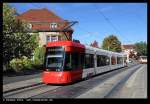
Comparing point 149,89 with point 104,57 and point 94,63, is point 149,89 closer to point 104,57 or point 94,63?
point 94,63

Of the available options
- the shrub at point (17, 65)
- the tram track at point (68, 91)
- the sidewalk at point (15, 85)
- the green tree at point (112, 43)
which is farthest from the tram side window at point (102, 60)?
the green tree at point (112, 43)

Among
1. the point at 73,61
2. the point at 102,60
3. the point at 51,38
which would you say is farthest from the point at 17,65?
the point at 51,38

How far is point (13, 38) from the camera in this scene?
40625 mm

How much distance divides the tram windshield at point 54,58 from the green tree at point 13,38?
17918 millimetres

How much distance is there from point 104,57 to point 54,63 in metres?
15.6

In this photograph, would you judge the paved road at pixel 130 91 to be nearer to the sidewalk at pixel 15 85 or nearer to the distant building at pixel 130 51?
the sidewalk at pixel 15 85

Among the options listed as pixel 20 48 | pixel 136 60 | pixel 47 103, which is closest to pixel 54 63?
pixel 47 103

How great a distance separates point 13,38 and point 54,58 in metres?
19.9

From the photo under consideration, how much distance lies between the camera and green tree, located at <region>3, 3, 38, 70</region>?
39.7m

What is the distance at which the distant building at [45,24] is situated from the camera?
75312 millimetres

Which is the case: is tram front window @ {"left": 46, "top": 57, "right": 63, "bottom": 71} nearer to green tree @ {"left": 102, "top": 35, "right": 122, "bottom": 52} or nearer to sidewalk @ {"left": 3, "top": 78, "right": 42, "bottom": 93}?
sidewalk @ {"left": 3, "top": 78, "right": 42, "bottom": 93}

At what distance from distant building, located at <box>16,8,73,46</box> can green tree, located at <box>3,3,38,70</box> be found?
31032 mm

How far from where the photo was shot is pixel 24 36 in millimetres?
42812

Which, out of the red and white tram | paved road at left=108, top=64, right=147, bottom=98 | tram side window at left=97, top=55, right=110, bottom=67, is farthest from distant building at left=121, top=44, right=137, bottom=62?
paved road at left=108, top=64, right=147, bottom=98
